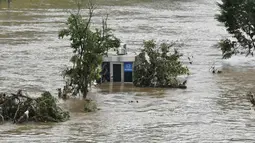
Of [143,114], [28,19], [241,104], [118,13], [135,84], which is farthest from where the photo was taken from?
[118,13]

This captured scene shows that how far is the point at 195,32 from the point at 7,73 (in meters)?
28.4

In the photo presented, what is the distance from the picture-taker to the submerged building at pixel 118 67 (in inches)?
1204

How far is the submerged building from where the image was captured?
3059 centimetres

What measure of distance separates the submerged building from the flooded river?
0.70m

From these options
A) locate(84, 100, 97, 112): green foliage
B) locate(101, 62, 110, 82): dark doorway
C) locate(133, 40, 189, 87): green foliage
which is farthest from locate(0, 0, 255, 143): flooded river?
locate(101, 62, 110, 82): dark doorway

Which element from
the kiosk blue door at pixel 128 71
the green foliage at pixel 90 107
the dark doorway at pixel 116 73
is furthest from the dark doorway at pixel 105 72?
the green foliage at pixel 90 107

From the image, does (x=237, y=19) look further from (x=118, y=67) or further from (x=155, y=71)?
(x=118, y=67)

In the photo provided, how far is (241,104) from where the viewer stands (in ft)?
85.5

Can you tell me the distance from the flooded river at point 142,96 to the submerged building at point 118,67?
695mm

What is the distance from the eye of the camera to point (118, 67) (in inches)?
1214

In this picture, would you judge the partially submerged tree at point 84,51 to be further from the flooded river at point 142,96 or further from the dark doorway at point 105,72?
the dark doorway at point 105,72

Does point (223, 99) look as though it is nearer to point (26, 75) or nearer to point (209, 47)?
point (26, 75)

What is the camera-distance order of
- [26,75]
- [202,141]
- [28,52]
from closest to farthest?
[202,141]
[26,75]
[28,52]

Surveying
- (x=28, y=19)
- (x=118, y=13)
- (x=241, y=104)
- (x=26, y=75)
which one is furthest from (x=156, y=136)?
(x=118, y=13)
